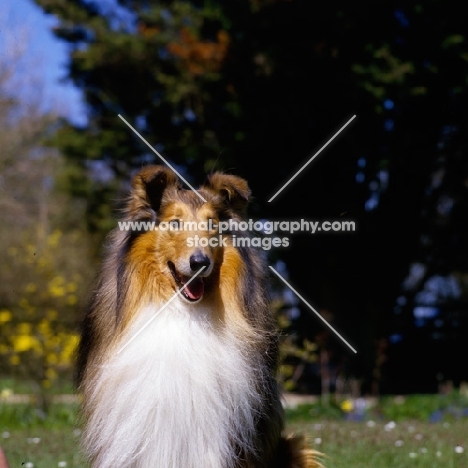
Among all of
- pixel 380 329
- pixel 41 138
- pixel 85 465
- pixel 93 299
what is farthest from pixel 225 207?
pixel 41 138

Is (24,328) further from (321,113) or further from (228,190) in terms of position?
(228,190)

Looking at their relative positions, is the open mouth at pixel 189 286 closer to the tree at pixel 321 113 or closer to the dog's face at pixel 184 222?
the dog's face at pixel 184 222

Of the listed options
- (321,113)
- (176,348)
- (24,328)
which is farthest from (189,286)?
(321,113)

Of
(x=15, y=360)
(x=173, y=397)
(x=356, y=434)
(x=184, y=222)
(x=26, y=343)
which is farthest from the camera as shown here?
(x=15, y=360)

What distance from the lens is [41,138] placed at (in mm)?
17422

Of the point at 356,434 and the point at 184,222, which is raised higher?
the point at 184,222

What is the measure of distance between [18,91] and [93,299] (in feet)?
34.7

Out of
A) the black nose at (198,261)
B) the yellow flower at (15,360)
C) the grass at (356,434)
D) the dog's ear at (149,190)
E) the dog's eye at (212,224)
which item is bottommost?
the grass at (356,434)

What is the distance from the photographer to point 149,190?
449 centimetres

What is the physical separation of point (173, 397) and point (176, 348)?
0.93ft

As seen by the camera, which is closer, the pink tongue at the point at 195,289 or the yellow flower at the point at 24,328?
the pink tongue at the point at 195,289

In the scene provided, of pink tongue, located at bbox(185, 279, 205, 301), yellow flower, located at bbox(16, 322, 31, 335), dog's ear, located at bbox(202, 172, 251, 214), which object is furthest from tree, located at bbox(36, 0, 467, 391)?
pink tongue, located at bbox(185, 279, 205, 301)

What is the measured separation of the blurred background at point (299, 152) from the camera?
12.2 meters

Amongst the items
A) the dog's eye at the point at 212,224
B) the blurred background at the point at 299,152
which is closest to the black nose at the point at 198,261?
the dog's eye at the point at 212,224
